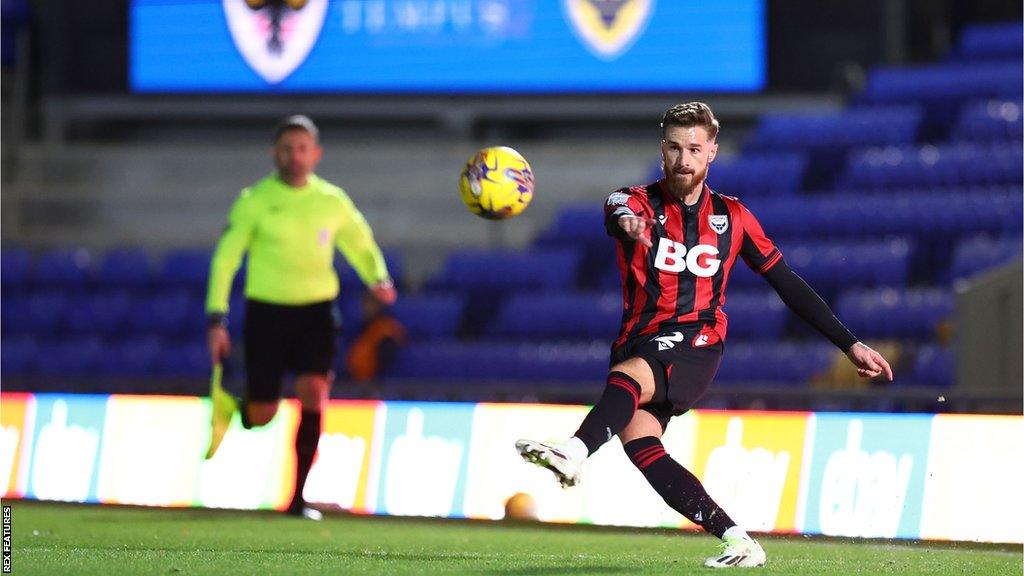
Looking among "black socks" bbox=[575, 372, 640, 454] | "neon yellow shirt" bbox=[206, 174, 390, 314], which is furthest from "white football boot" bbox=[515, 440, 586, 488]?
"neon yellow shirt" bbox=[206, 174, 390, 314]

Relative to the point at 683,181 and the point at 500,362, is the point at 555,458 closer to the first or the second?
the point at 683,181

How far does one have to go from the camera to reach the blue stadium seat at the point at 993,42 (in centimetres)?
1498

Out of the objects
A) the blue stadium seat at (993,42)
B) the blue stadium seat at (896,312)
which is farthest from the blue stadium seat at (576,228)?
the blue stadium seat at (993,42)

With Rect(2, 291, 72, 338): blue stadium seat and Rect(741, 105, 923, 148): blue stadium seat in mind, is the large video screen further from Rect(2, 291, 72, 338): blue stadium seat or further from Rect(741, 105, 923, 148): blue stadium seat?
Rect(2, 291, 72, 338): blue stadium seat

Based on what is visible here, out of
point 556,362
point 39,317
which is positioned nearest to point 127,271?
point 39,317

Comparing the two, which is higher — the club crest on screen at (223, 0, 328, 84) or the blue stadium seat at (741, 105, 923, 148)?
the club crest on screen at (223, 0, 328, 84)

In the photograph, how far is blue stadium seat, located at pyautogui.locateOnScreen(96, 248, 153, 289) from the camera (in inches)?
674

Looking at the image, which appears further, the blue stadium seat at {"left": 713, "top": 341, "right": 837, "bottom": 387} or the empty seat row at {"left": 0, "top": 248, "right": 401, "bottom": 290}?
the empty seat row at {"left": 0, "top": 248, "right": 401, "bottom": 290}

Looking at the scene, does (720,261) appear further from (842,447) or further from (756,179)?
(756,179)

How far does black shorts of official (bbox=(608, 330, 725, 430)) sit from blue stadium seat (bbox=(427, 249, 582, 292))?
9.07m

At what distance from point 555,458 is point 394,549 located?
1767 mm

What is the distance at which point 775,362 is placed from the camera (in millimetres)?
13008

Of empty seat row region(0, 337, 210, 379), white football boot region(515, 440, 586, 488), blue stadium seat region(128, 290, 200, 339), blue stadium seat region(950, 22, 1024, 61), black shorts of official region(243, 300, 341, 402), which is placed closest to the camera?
white football boot region(515, 440, 586, 488)

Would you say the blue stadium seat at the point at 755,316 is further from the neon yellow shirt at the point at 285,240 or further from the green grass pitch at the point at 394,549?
the neon yellow shirt at the point at 285,240
